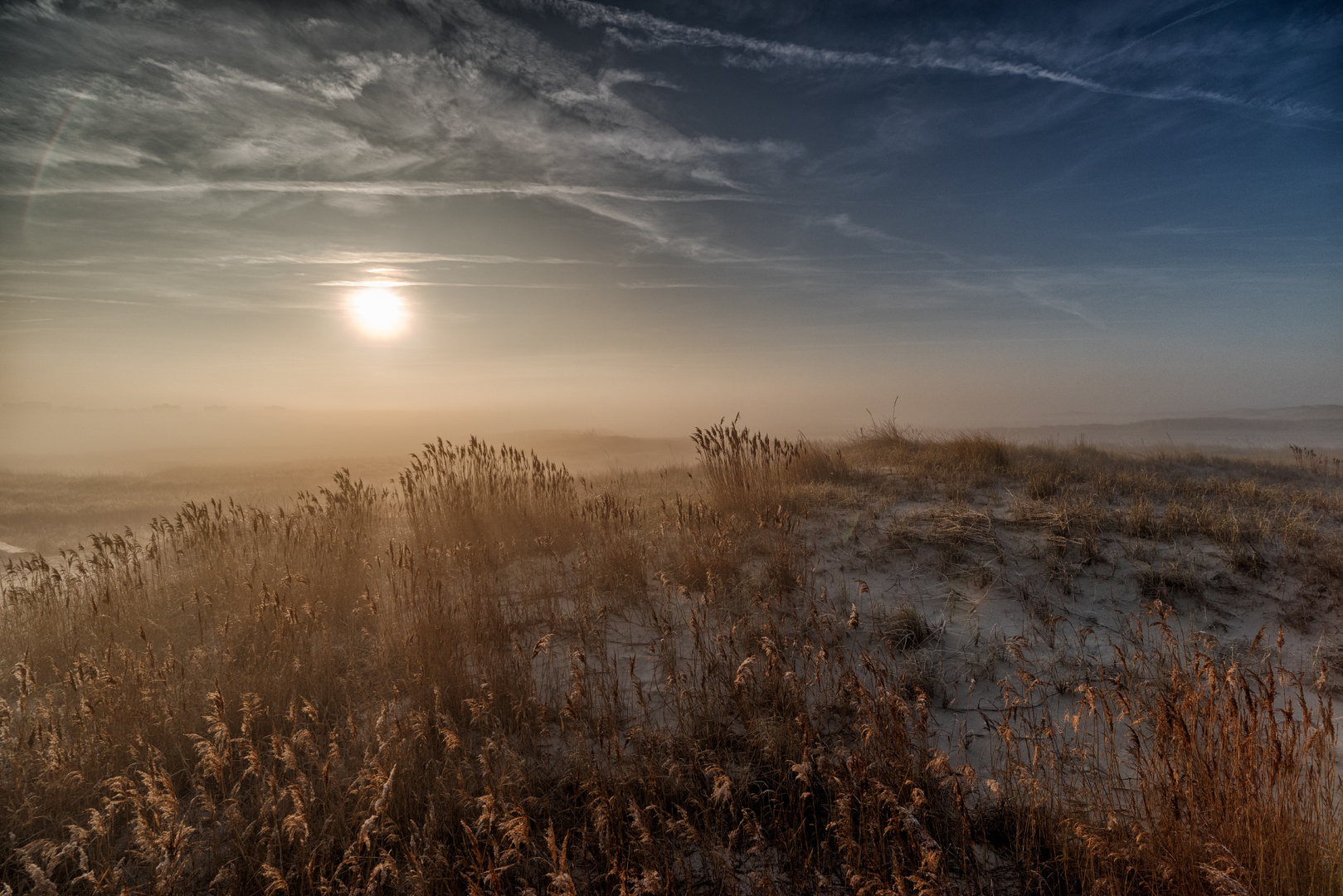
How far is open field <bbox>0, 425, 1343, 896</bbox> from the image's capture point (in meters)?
2.54

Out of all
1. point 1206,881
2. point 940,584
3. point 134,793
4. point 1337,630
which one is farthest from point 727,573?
point 1337,630

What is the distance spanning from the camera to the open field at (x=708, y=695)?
254cm

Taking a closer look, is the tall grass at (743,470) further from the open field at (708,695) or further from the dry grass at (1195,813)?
the dry grass at (1195,813)

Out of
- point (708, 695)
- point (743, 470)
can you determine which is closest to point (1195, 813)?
point (708, 695)

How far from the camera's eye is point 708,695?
3.88m

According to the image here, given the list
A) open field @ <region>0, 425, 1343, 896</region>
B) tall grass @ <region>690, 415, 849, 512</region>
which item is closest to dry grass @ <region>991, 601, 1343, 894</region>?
open field @ <region>0, 425, 1343, 896</region>

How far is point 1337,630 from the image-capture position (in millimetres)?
4637

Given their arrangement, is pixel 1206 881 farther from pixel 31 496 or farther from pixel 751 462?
pixel 31 496

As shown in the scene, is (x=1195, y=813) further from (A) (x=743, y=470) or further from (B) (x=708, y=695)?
(A) (x=743, y=470)

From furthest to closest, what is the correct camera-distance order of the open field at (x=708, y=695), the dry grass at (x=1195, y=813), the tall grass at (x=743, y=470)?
the tall grass at (x=743, y=470) < the open field at (x=708, y=695) < the dry grass at (x=1195, y=813)

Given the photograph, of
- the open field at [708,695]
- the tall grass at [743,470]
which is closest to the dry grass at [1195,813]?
the open field at [708,695]

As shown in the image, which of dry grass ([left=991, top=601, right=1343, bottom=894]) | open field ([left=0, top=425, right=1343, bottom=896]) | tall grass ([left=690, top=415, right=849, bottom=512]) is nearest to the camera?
dry grass ([left=991, top=601, right=1343, bottom=894])

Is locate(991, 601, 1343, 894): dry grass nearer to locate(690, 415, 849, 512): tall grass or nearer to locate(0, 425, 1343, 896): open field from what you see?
locate(0, 425, 1343, 896): open field

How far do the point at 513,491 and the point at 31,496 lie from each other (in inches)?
604
